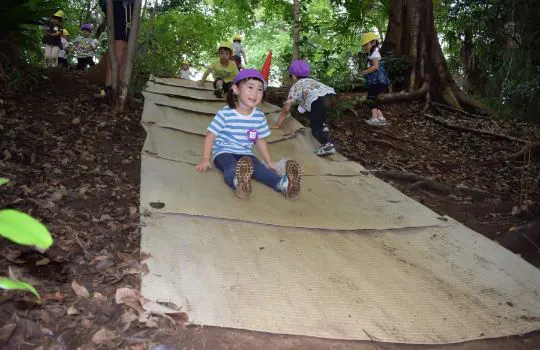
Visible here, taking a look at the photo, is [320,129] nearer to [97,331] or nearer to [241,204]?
[241,204]

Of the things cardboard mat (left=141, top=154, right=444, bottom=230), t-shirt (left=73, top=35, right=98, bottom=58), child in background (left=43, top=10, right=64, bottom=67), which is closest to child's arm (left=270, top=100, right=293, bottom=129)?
cardboard mat (left=141, top=154, right=444, bottom=230)

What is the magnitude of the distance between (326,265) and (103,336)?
1.06m

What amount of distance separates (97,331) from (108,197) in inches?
57.3

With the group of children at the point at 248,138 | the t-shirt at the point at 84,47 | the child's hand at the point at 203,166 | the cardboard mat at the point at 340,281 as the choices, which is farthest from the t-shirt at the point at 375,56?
the t-shirt at the point at 84,47

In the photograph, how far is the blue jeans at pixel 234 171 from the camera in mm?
3224

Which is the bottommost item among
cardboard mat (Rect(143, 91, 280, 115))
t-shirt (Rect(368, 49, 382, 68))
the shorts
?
cardboard mat (Rect(143, 91, 280, 115))

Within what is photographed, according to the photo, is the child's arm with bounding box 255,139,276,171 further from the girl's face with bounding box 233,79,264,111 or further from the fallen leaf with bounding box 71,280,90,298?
the fallen leaf with bounding box 71,280,90,298

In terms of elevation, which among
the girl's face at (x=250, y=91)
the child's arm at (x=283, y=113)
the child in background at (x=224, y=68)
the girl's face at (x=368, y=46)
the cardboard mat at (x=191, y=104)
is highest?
the girl's face at (x=368, y=46)

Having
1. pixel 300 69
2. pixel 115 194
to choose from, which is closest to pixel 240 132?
pixel 115 194

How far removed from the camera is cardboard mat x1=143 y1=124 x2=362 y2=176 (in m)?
3.81

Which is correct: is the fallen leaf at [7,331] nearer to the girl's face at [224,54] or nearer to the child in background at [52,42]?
the girl's face at [224,54]

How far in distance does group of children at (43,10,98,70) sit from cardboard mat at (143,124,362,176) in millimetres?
4163

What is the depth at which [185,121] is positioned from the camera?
5012 mm

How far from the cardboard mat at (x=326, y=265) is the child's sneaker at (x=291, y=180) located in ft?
0.23
